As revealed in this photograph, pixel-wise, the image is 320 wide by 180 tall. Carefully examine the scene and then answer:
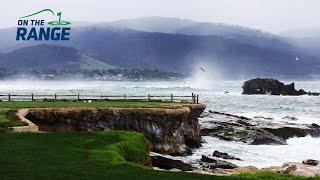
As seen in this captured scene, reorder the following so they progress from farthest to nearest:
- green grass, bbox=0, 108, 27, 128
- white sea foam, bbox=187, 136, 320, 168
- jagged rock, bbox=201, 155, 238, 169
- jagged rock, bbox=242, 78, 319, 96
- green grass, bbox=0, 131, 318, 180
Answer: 1. jagged rock, bbox=242, 78, 319, 96
2. white sea foam, bbox=187, 136, 320, 168
3. jagged rock, bbox=201, 155, 238, 169
4. green grass, bbox=0, 108, 27, 128
5. green grass, bbox=0, 131, 318, 180

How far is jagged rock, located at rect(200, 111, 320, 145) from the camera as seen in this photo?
58.7m

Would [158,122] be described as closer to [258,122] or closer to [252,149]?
[252,149]

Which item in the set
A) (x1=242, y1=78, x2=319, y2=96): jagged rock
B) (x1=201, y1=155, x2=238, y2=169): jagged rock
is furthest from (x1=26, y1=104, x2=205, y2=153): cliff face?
(x1=242, y1=78, x2=319, y2=96): jagged rock

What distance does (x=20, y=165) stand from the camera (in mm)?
23594

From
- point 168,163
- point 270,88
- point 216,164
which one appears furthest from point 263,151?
point 270,88

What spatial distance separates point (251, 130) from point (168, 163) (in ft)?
83.7

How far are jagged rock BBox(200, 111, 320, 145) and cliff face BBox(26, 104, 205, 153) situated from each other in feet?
28.1

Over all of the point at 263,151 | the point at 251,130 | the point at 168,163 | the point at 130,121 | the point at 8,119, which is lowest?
the point at 263,151

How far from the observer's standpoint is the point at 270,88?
16575 cm

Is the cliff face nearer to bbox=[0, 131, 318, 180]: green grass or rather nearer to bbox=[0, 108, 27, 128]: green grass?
bbox=[0, 108, 27, 128]: green grass

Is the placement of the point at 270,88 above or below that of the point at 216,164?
above

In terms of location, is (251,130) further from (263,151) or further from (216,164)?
(216,164)

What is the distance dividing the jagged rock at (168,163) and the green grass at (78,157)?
3.42m

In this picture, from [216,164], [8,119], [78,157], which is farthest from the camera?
[8,119]
